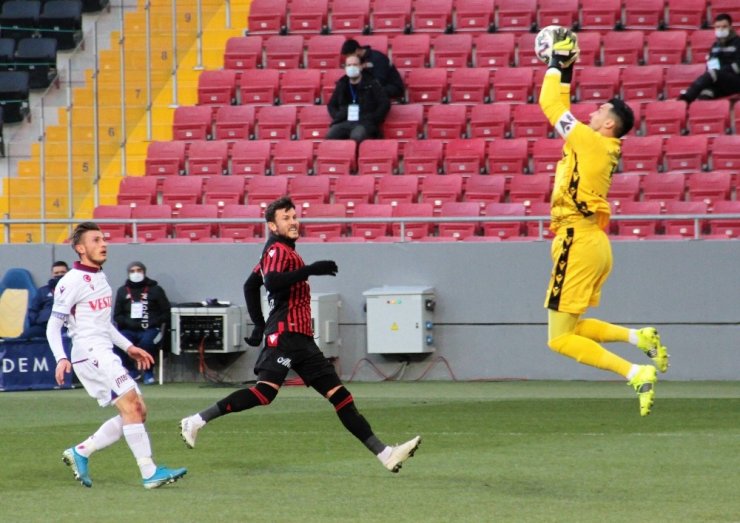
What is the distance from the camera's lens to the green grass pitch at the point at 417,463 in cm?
830

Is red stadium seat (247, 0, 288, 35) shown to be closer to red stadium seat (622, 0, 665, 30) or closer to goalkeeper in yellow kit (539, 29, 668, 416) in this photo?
red stadium seat (622, 0, 665, 30)

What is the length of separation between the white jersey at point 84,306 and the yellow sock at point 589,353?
299cm

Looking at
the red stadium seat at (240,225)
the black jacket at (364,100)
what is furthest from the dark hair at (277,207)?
the black jacket at (364,100)

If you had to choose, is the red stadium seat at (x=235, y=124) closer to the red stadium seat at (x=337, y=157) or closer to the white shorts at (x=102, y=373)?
the red stadium seat at (x=337, y=157)

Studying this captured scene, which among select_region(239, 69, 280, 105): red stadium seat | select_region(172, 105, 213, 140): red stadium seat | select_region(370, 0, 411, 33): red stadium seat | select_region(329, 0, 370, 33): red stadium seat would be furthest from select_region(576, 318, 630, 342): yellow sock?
select_region(329, 0, 370, 33): red stadium seat

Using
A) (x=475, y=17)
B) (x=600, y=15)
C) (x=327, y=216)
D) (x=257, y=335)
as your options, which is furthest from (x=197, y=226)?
(x=257, y=335)

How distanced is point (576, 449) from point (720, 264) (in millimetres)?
7048

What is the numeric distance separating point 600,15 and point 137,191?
730 cm

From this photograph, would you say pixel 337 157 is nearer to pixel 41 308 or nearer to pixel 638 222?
pixel 638 222

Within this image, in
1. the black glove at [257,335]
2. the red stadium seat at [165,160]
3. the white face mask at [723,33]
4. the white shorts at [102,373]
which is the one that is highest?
the white face mask at [723,33]

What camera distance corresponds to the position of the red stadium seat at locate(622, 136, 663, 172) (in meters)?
18.9

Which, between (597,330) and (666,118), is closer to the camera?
(597,330)

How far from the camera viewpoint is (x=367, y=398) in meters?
15.9

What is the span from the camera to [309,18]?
22219 millimetres
